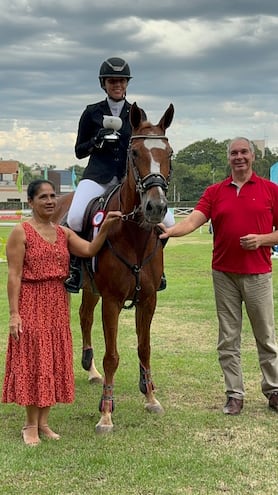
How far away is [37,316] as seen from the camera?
4.68 metres

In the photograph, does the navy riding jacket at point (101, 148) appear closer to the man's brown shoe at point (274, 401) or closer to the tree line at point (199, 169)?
the man's brown shoe at point (274, 401)

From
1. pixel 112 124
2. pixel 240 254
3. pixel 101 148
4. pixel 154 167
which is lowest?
pixel 240 254

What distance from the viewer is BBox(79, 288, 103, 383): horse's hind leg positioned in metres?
6.77

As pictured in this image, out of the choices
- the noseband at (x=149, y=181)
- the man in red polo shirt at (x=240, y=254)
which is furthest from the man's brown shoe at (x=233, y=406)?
the noseband at (x=149, y=181)

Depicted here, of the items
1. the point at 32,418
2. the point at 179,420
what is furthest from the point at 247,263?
the point at 32,418

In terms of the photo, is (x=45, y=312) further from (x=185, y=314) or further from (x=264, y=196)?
(x=185, y=314)

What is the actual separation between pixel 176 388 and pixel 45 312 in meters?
2.14

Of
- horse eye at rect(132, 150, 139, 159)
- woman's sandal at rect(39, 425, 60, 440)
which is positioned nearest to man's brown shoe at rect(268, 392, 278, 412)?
woman's sandal at rect(39, 425, 60, 440)

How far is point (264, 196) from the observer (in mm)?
5305

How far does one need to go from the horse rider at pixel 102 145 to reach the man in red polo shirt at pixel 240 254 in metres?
0.51

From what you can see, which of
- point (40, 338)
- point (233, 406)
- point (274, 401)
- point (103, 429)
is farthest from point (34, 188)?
point (274, 401)

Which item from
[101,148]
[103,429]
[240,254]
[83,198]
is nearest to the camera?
[103,429]

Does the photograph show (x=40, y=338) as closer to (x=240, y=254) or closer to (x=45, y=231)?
(x=45, y=231)

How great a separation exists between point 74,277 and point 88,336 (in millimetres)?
1469
